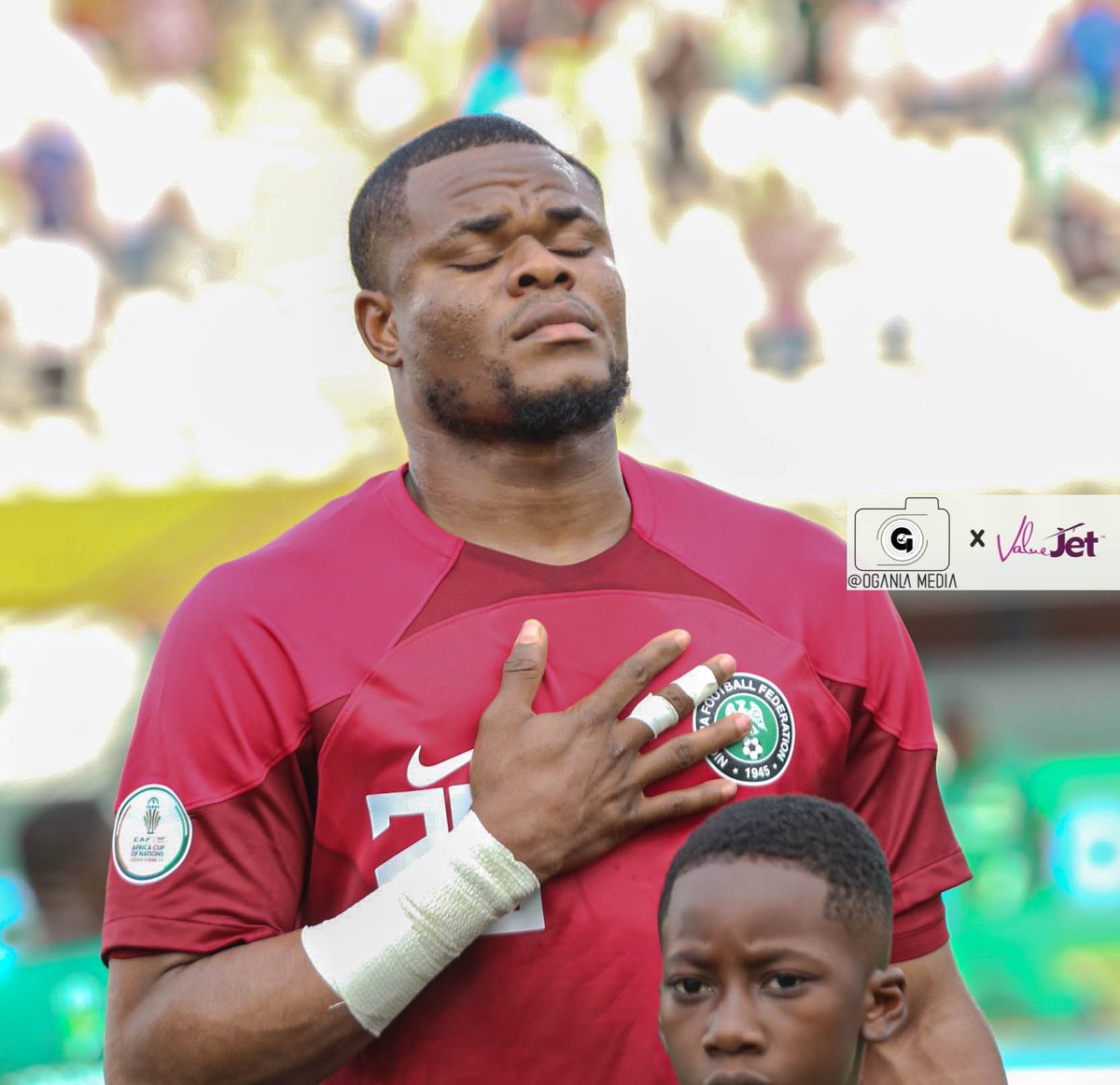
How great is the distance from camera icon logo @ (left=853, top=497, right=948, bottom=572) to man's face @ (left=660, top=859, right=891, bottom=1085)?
20.8 inches

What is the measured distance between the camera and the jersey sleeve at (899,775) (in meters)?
2.02

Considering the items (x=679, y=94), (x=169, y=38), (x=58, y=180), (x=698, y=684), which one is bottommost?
(x=698, y=684)

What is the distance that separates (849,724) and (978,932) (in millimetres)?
2943

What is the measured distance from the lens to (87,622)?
477 centimetres

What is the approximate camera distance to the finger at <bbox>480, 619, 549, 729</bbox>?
1.92 m

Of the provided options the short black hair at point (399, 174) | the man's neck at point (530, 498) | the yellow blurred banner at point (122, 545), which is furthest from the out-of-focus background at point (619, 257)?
→ the man's neck at point (530, 498)

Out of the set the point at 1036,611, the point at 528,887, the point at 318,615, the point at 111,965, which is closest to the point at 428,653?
the point at 318,615

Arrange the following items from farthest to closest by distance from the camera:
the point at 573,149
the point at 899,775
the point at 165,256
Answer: the point at 165,256 → the point at 573,149 → the point at 899,775

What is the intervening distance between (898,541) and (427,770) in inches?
24.3

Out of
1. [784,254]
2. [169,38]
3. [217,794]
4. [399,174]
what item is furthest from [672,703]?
[169,38]

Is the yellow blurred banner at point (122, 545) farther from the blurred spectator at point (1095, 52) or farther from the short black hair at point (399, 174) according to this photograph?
the short black hair at point (399, 174)

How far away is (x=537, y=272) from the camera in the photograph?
208 centimetres

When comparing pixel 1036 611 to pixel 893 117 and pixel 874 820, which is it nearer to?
pixel 893 117

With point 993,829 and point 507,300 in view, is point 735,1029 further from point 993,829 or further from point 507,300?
point 993,829
